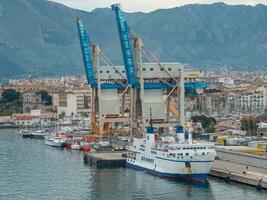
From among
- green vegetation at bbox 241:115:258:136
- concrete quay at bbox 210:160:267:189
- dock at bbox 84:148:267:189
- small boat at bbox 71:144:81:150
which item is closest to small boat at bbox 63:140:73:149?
small boat at bbox 71:144:81:150

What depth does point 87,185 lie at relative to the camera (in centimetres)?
2430

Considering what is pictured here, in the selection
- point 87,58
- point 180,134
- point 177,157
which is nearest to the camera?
point 177,157

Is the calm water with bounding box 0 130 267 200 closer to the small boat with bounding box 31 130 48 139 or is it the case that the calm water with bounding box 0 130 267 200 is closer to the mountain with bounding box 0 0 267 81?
the small boat with bounding box 31 130 48 139

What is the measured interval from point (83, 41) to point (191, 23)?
150 metres

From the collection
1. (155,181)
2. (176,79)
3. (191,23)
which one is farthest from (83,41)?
(191,23)

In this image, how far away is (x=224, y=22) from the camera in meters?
191

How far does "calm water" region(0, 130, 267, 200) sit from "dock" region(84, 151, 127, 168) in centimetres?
39

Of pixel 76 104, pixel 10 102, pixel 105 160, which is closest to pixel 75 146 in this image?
pixel 105 160

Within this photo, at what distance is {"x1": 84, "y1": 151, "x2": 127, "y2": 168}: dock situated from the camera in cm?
2873

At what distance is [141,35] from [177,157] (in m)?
152

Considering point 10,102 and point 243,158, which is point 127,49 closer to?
point 243,158

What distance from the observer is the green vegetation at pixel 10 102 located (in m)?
61.9

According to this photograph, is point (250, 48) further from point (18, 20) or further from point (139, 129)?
point (139, 129)

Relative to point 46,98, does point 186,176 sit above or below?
below
